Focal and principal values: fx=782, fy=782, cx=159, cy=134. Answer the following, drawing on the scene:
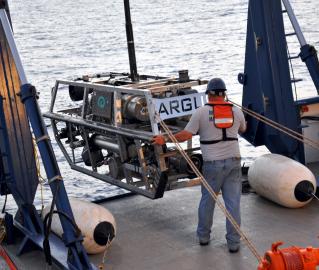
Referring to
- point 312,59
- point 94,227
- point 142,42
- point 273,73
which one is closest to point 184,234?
point 94,227

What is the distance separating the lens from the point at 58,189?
7.36 meters

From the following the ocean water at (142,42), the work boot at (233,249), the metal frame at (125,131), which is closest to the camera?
the work boot at (233,249)

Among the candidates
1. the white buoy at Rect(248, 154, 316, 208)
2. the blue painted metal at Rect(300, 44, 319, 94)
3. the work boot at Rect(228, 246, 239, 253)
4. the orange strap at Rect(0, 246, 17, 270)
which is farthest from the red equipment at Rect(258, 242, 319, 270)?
the blue painted metal at Rect(300, 44, 319, 94)

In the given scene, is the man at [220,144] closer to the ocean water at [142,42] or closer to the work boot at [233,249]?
the work boot at [233,249]

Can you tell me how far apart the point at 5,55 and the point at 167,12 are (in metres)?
55.1

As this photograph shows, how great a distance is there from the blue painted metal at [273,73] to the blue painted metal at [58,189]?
3694 mm

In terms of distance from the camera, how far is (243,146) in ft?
60.3

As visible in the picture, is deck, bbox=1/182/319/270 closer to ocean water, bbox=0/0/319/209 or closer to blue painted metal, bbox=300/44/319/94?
blue painted metal, bbox=300/44/319/94

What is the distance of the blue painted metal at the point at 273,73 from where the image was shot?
396 inches

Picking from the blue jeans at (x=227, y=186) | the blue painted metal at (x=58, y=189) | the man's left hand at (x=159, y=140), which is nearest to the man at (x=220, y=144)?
the blue jeans at (x=227, y=186)

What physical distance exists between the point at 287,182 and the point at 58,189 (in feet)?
9.80

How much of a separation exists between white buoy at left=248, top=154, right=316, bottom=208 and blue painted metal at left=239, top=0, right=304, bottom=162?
2.65 ft

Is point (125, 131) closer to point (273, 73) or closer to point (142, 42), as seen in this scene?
point (273, 73)

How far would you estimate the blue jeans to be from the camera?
7949 millimetres
